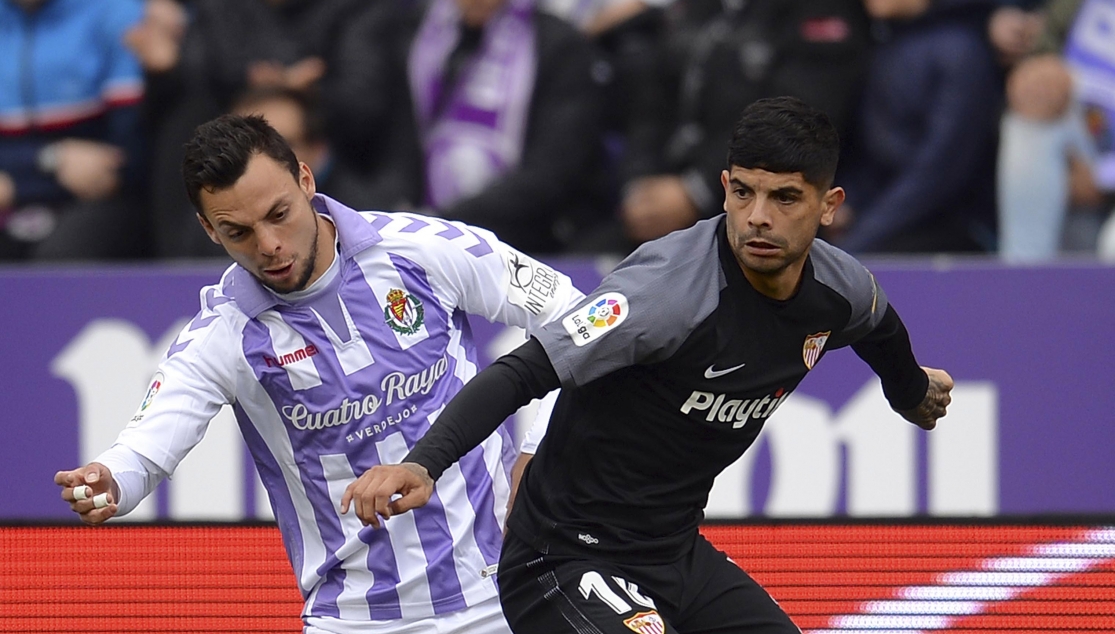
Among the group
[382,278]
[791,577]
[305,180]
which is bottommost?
[791,577]

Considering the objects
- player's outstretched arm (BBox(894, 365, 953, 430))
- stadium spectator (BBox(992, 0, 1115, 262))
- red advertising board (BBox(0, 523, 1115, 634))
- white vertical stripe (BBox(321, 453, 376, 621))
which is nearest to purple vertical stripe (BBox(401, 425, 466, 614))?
white vertical stripe (BBox(321, 453, 376, 621))

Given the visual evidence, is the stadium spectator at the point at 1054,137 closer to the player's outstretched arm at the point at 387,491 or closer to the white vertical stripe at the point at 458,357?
the white vertical stripe at the point at 458,357

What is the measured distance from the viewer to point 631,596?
11.2ft

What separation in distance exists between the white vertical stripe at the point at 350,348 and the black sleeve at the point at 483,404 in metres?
0.54

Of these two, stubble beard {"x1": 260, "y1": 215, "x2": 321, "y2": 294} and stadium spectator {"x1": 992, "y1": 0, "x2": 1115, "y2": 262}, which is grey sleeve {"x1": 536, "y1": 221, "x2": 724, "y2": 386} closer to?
stubble beard {"x1": 260, "y1": 215, "x2": 321, "y2": 294}

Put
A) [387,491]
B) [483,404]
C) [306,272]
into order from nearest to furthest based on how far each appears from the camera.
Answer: [387,491]
[483,404]
[306,272]

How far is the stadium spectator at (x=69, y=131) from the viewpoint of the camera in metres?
7.74

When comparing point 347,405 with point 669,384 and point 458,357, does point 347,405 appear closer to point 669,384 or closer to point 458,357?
point 458,357

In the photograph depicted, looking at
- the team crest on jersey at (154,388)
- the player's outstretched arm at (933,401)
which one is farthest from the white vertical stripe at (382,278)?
the player's outstretched arm at (933,401)

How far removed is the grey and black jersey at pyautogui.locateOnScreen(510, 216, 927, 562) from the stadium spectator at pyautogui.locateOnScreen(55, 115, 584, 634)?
0.88 feet

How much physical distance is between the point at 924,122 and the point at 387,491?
4714mm

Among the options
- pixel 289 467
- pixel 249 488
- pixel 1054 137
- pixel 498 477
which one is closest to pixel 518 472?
pixel 498 477

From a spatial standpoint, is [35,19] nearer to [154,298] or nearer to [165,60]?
[165,60]

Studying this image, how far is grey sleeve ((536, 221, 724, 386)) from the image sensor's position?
321cm
